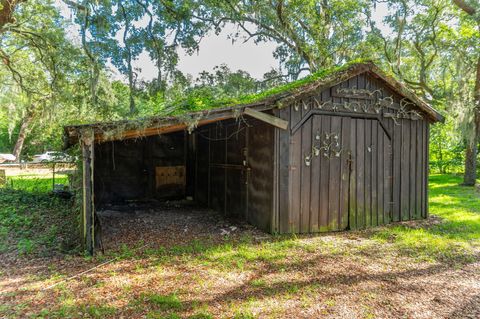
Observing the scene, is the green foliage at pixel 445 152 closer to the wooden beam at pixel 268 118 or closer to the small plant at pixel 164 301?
the wooden beam at pixel 268 118

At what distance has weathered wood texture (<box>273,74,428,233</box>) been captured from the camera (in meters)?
5.75

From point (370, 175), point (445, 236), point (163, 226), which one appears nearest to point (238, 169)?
point (163, 226)

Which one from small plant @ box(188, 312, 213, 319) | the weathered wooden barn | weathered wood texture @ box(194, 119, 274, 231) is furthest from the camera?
weathered wood texture @ box(194, 119, 274, 231)

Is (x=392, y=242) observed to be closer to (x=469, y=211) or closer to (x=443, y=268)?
(x=443, y=268)

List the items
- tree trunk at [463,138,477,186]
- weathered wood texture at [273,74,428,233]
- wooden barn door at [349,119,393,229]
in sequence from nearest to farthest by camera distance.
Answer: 1. weathered wood texture at [273,74,428,233]
2. wooden barn door at [349,119,393,229]
3. tree trunk at [463,138,477,186]

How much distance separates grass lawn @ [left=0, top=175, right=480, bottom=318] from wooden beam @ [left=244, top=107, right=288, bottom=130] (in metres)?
1.99

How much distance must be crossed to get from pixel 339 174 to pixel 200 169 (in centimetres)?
435

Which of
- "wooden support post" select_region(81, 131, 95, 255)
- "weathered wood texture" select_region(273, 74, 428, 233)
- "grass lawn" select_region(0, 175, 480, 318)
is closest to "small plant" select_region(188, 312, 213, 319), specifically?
"grass lawn" select_region(0, 175, 480, 318)

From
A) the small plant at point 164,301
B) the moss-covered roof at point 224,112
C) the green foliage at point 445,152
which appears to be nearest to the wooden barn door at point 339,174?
the moss-covered roof at point 224,112

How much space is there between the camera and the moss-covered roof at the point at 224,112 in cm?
431

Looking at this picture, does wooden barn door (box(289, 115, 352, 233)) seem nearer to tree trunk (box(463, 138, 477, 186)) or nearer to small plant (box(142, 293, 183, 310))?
small plant (box(142, 293, 183, 310))

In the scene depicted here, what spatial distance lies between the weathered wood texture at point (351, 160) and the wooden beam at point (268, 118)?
0.16m

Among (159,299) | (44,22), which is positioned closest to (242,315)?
(159,299)

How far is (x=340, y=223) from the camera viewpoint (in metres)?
6.13
